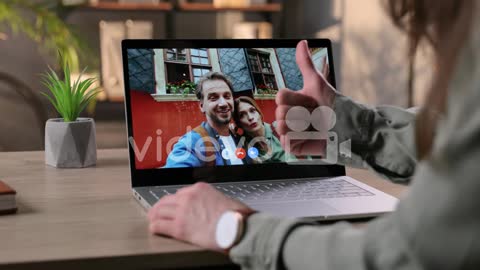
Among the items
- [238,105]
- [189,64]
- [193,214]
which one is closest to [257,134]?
[238,105]

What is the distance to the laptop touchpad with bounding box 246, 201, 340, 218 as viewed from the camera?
94 centimetres

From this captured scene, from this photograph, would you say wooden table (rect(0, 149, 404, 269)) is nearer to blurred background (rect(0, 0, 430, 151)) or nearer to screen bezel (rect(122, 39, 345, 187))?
screen bezel (rect(122, 39, 345, 187))

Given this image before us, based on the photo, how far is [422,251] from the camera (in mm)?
566

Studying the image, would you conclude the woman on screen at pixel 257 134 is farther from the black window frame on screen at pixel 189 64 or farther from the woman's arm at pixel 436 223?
the woman's arm at pixel 436 223

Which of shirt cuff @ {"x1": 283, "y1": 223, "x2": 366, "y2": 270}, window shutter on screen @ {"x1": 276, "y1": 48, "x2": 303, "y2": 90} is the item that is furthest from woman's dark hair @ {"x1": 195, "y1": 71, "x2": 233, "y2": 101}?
shirt cuff @ {"x1": 283, "y1": 223, "x2": 366, "y2": 270}

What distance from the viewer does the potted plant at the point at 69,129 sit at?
1.34 meters

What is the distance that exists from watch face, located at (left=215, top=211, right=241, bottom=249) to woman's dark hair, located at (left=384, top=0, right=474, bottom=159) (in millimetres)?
251

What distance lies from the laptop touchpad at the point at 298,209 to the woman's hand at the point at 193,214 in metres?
0.14

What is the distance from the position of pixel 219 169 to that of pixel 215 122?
0.09 m

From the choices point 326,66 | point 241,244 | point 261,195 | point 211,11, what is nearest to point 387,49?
point 211,11

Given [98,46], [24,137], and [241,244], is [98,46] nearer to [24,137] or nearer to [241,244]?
[24,137]

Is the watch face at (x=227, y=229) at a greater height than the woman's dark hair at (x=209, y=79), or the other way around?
the woman's dark hair at (x=209, y=79)

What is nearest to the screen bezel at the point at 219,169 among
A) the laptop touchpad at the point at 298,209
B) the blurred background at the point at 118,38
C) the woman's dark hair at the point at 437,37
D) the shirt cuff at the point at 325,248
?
the laptop touchpad at the point at 298,209

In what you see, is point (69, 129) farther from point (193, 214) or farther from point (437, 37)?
point (437, 37)
